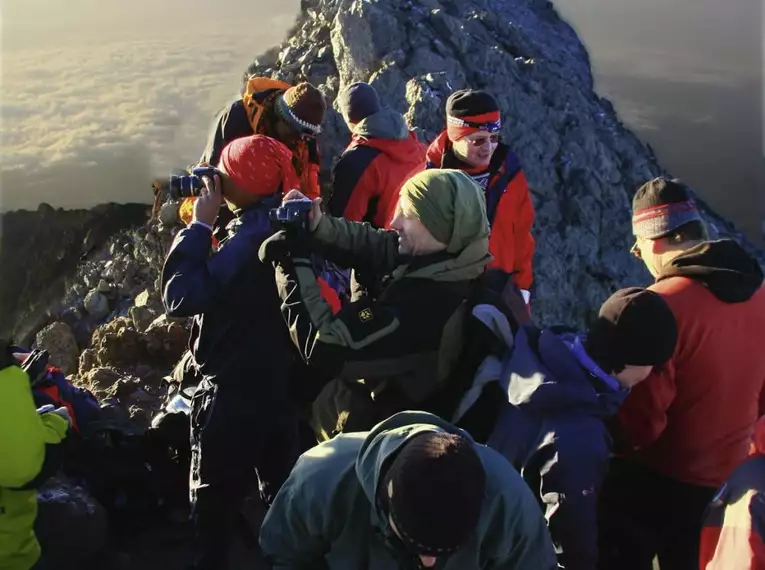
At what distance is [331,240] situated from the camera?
→ 2.78 metres

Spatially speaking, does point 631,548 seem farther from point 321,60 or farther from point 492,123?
point 321,60

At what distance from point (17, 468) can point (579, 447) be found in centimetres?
183

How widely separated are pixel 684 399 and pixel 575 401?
572mm

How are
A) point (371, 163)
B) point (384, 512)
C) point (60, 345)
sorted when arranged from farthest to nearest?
point (60, 345)
point (371, 163)
point (384, 512)

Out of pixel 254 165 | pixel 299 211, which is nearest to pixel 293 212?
pixel 299 211

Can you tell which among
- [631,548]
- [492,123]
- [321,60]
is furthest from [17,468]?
[321,60]

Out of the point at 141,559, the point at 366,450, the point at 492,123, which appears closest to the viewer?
the point at 366,450

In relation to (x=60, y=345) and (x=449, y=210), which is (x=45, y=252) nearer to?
(x=60, y=345)

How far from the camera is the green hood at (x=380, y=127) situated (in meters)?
4.01

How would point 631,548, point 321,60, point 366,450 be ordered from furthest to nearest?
point 321,60, point 631,548, point 366,450

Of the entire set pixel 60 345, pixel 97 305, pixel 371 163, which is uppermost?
pixel 371 163

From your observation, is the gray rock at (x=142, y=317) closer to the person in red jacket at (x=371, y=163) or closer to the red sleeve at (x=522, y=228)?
the person in red jacket at (x=371, y=163)

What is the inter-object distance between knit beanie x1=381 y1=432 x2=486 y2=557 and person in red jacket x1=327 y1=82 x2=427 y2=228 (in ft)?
7.80

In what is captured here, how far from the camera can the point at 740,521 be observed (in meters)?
1.84
